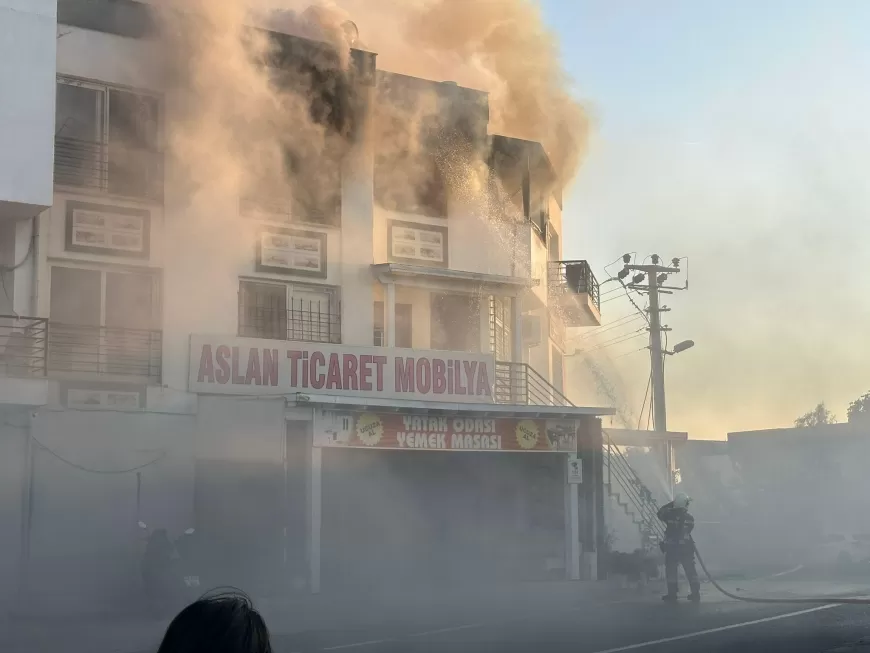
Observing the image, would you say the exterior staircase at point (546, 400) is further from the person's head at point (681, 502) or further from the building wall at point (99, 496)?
the building wall at point (99, 496)

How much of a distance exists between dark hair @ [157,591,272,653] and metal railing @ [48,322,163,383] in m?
17.5

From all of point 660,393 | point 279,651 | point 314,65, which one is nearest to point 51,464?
point 279,651

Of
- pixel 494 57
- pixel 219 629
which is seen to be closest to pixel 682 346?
pixel 494 57

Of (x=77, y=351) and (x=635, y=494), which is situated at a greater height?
(x=77, y=351)

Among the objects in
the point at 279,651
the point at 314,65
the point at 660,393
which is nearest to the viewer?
the point at 279,651

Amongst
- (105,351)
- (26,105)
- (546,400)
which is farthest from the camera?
(546,400)

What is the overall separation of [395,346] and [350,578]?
4.65 metres

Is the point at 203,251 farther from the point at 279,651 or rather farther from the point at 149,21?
the point at 279,651

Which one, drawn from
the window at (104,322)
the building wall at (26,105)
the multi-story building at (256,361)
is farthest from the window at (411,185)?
the building wall at (26,105)

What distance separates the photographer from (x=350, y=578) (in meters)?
21.8

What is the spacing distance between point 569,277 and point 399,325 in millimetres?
7028

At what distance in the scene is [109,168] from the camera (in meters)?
20.2

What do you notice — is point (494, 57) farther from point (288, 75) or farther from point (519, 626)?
point (519, 626)

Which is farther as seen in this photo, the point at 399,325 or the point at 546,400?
the point at 546,400
